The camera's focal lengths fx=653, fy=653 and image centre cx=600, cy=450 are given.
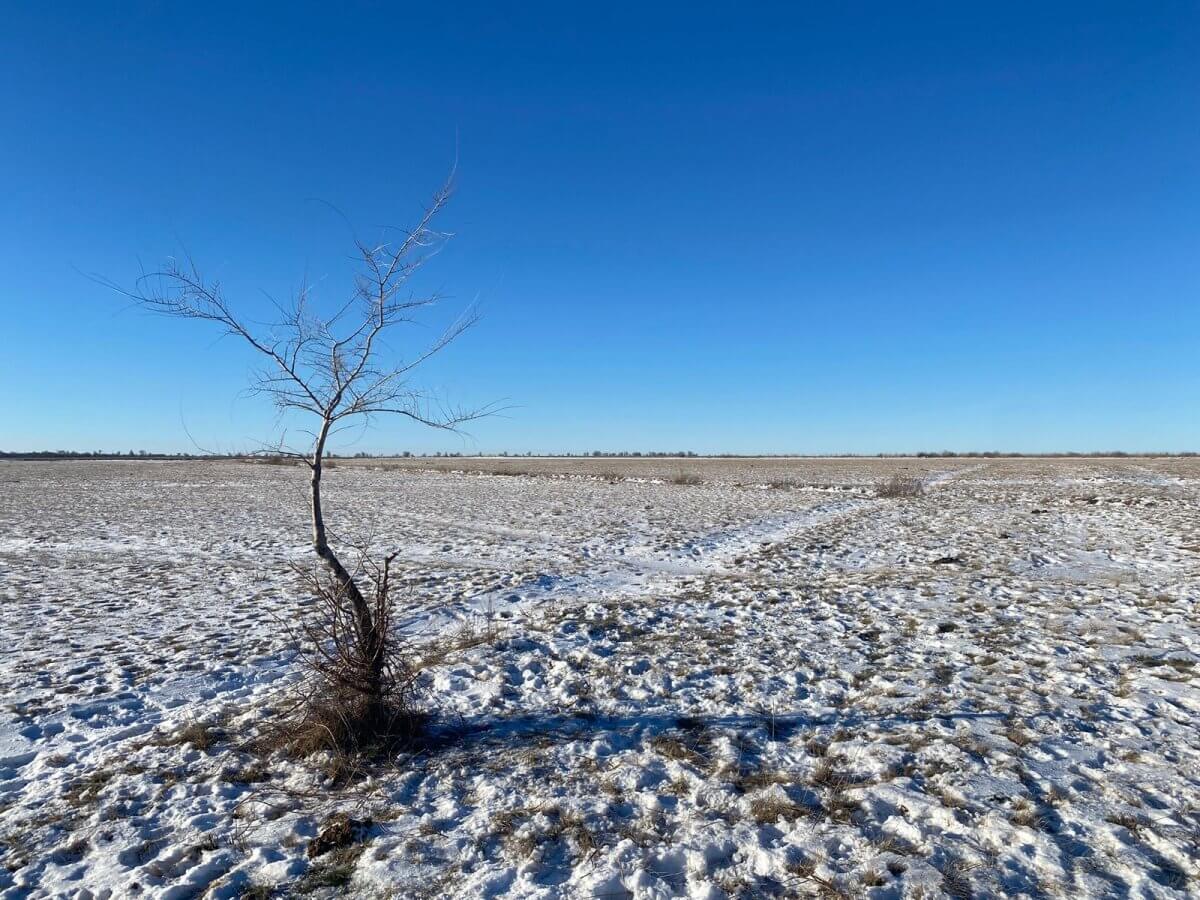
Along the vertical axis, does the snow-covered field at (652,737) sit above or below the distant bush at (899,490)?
below

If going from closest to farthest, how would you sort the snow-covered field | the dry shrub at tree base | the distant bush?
the snow-covered field < the dry shrub at tree base < the distant bush

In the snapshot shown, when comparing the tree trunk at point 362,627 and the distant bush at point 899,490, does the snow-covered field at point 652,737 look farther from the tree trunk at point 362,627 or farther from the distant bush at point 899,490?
the distant bush at point 899,490

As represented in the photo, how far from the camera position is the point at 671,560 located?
50.9ft

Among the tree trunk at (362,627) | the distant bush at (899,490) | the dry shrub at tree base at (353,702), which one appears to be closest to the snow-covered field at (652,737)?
the dry shrub at tree base at (353,702)

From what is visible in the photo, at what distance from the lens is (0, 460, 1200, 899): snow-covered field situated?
4035mm

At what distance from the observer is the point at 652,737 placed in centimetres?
589

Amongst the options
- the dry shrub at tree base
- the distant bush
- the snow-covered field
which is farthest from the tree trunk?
the distant bush

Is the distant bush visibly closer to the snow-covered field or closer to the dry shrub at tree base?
the snow-covered field

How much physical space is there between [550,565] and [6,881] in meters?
10.9

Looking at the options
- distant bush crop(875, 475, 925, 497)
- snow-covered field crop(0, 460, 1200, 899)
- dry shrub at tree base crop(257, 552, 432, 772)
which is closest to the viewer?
snow-covered field crop(0, 460, 1200, 899)

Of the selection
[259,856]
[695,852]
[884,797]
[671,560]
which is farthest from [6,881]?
[671,560]

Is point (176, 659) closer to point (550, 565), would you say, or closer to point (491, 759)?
point (491, 759)

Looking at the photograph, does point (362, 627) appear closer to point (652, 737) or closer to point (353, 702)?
point (353, 702)

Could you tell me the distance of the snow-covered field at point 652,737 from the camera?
404cm
